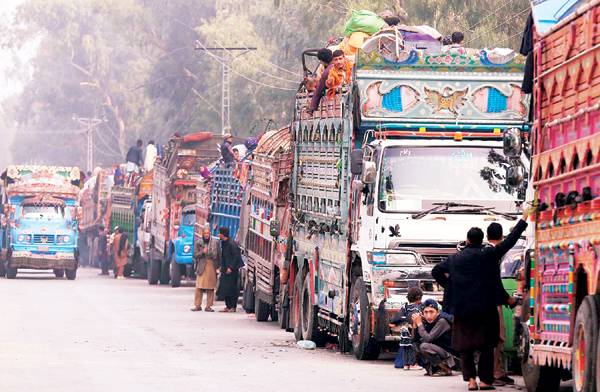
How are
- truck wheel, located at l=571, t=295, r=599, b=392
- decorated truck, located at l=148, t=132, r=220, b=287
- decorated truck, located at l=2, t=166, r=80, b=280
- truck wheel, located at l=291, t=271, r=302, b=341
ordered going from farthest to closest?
1. decorated truck, located at l=2, t=166, r=80, b=280
2. decorated truck, located at l=148, t=132, r=220, b=287
3. truck wheel, located at l=291, t=271, r=302, b=341
4. truck wheel, located at l=571, t=295, r=599, b=392

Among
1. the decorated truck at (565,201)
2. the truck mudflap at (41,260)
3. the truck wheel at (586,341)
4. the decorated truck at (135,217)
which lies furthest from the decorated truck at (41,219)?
the truck wheel at (586,341)

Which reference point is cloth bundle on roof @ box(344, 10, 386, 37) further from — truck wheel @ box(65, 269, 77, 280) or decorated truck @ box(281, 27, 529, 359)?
truck wheel @ box(65, 269, 77, 280)

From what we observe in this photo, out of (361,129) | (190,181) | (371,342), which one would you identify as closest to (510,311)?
(371,342)

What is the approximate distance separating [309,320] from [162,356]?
127 inches

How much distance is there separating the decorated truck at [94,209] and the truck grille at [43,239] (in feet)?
37.2

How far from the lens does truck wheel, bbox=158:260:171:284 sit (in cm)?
4453

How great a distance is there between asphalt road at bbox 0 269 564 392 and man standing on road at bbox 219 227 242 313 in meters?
0.72

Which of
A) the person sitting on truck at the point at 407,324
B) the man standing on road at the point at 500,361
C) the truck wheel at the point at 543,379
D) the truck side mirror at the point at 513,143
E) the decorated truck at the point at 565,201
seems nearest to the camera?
the decorated truck at the point at 565,201

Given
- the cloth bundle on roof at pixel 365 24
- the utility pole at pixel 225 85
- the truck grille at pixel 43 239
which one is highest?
the utility pole at pixel 225 85

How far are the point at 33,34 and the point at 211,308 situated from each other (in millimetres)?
76596

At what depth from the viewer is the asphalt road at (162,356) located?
1515 centimetres

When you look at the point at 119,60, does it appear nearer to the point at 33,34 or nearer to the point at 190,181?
the point at 33,34

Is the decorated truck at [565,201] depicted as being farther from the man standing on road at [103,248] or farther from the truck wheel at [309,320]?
the man standing on road at [103,248]

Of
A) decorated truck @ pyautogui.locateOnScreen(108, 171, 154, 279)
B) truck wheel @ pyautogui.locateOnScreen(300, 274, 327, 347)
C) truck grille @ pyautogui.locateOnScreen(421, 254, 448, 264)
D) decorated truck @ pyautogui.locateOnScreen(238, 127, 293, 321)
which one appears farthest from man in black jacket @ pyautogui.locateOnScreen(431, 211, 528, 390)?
decorated truck @ pyautogui.locateOnScreen(108, 171, 154, 279)
